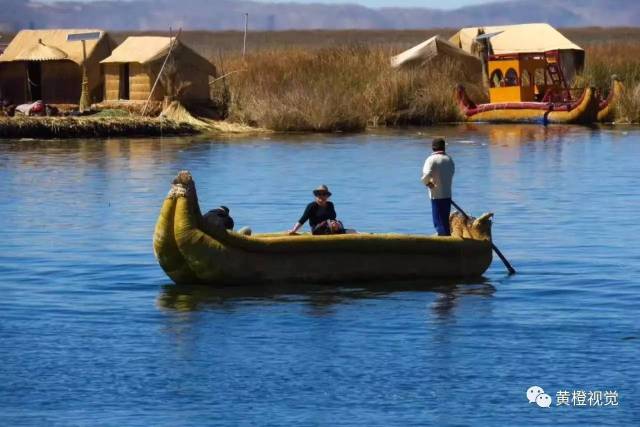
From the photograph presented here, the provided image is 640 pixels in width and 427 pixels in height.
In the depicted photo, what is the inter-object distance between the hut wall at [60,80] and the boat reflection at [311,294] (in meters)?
32.1

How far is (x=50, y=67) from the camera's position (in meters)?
50.1

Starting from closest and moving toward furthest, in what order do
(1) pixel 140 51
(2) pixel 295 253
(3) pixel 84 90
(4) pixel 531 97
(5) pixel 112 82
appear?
(2) pixel 295 253
(1) pixel 140 51
(3) pixel 84 90
(5) pixel 112 82
(4) pixel 531 97

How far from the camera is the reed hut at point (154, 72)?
4769 cm

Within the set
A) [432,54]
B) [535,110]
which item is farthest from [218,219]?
[432,54]

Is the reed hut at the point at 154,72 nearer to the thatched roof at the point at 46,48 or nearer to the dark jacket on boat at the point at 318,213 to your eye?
the thatched roof at the point at 46,48

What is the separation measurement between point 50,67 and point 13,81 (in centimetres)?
150

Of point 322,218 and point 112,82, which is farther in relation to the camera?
point 112,82

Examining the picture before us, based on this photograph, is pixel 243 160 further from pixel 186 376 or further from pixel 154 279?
pixel 186 376

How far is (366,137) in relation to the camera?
1876 inches

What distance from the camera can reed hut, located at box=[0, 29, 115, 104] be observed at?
162ft

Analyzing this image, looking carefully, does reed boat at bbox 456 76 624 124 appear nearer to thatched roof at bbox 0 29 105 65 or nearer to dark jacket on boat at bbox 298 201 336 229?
thatched roof at bbox 0 29 105 65

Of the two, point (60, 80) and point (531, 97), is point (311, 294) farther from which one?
point (531, 97)

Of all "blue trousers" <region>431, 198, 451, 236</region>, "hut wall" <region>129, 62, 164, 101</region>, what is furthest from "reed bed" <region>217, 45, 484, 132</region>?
"blue trousers" <region>431, 198, 451, 236</region>

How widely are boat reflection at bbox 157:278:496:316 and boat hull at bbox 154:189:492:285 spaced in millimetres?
103
